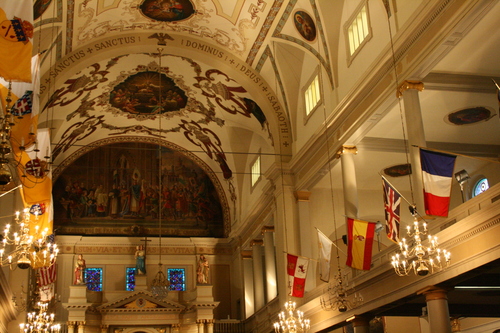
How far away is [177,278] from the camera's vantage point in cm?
2998

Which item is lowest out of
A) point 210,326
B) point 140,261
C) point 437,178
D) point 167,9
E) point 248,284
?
point 437,178

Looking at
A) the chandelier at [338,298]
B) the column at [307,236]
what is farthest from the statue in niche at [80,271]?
the chandelier at [338,298]

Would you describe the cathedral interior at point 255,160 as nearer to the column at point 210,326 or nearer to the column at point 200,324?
the column at point 210,326

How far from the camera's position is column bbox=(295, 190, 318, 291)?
21062 mm

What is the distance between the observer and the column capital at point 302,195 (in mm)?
22094

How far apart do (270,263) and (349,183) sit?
8070 millimetres

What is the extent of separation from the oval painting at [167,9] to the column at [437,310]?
471 inches

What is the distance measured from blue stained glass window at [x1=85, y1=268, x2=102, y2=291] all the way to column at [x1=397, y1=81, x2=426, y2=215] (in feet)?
60.1

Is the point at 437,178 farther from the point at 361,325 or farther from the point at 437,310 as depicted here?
the point at 361,325

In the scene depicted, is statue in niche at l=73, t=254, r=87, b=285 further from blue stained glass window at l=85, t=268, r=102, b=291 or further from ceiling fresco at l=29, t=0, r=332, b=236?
ceiling fresco at l=29, t=0, r=332, b=236

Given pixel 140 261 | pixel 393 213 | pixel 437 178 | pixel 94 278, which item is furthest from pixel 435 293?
pixel 94 278

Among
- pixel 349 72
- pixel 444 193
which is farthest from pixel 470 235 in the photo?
pixel 349 72

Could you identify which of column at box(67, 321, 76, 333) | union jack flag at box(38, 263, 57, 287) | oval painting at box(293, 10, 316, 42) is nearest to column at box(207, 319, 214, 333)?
column at box(67, 321, 76, 333)

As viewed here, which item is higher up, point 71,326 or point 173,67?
point 173,67
